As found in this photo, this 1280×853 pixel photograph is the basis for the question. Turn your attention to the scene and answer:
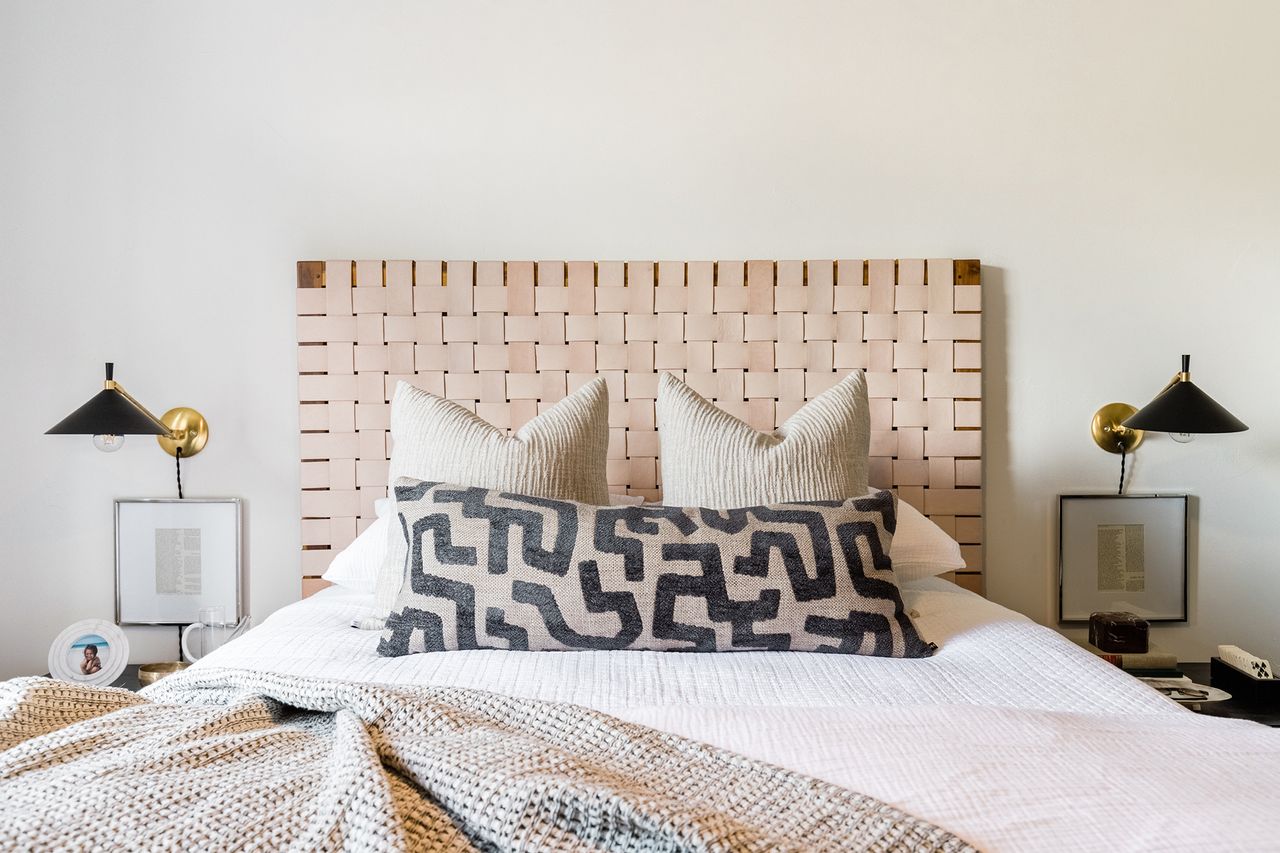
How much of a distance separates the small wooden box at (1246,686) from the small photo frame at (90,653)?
242 centimetres

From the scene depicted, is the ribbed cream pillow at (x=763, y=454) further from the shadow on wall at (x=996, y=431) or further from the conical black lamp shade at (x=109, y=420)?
the conical black lamp shade at (x=109, y=420)

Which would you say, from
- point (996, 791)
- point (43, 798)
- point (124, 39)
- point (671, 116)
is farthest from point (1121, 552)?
point (124, 39)

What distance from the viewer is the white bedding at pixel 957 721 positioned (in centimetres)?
81

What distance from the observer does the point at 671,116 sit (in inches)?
90.7

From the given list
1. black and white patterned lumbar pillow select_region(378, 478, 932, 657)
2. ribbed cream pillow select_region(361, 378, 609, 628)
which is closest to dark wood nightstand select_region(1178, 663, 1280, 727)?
black and white patterned lumbar pillow select_region(378, 478, 932, 657)

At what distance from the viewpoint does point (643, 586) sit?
4.83 feet

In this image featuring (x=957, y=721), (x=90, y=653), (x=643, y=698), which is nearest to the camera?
(x=957, y=721)

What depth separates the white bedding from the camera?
0.81 meters

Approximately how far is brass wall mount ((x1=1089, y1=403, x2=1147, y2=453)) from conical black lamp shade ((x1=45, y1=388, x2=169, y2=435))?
2280 millimetres

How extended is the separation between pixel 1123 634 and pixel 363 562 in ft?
5.49

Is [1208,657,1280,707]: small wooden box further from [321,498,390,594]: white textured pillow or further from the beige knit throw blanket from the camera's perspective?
[321,498,390,594]: white textured pillow

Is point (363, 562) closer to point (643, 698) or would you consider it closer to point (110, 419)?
point (110, 419)

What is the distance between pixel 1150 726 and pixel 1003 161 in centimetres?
166

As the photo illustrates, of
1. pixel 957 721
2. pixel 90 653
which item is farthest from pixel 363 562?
pixel 957 721
